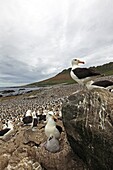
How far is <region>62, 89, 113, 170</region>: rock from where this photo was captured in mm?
7199

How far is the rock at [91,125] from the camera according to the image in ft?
23.6

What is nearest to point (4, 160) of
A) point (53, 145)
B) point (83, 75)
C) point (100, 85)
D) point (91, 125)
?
point (53, 145)

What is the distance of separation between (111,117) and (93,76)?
6.01ft

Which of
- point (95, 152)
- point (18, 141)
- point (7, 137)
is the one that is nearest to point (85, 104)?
point (95, 152)

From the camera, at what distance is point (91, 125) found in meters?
7.43

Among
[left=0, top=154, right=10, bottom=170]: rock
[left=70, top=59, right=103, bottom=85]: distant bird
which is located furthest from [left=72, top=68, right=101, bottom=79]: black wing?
[left=0, top=154, right=10, bottom=170]: rock

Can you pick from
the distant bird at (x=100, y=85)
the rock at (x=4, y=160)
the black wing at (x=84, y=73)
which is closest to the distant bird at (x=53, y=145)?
the rock at (x=4, y=160)

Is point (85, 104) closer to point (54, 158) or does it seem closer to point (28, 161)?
point (54, 158)

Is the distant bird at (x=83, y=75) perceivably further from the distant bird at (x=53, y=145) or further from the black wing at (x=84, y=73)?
the distant bird at (x=53, y=145)

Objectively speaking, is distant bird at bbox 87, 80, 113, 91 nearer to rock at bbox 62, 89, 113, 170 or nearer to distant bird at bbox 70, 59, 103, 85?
distant bird at bbox 70, 59, 103, 85

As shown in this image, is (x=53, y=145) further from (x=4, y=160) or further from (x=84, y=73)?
(x=84, y=73)

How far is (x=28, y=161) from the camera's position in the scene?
9.38 m

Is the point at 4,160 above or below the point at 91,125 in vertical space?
below

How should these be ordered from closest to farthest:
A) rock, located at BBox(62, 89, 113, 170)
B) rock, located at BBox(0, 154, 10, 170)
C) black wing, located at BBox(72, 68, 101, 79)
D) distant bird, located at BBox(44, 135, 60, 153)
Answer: rock, located at BBox(62, 89, 113, 170), black wing, located at BBox(72, 68, 101, 79), distant bird, located at BBox(44, 135, 60, 153), rock, located at BBox(0, 154, 10, 170)
